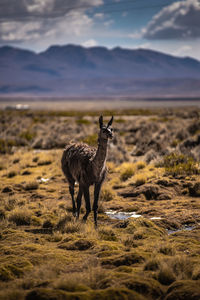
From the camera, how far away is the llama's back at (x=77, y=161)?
9.15 metres

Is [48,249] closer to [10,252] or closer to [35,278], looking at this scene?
[10,252]

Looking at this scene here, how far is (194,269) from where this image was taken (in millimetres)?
6012

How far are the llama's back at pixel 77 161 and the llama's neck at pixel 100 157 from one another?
219mm

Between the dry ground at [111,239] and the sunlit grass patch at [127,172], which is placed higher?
the sunlit grass patch at [127,172]

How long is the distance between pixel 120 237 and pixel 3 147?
1853 cm

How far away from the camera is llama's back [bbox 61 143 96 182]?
915cm

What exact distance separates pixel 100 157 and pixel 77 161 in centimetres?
103

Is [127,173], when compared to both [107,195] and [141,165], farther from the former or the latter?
[107,195]

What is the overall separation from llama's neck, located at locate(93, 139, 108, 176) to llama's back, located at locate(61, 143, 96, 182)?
0.22 meters

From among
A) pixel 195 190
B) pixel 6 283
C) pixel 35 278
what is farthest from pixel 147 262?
pixel 195 190

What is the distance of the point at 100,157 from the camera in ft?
28.6

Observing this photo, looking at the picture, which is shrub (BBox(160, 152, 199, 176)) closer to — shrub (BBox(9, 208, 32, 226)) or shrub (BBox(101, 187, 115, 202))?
shrub (BBox(101, 187, 115, 202))

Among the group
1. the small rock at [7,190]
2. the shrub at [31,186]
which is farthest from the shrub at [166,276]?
the shrub at [31,186]

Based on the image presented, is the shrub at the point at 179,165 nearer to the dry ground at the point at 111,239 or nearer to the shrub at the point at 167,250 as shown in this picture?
the dry ground at the point at 111,239
